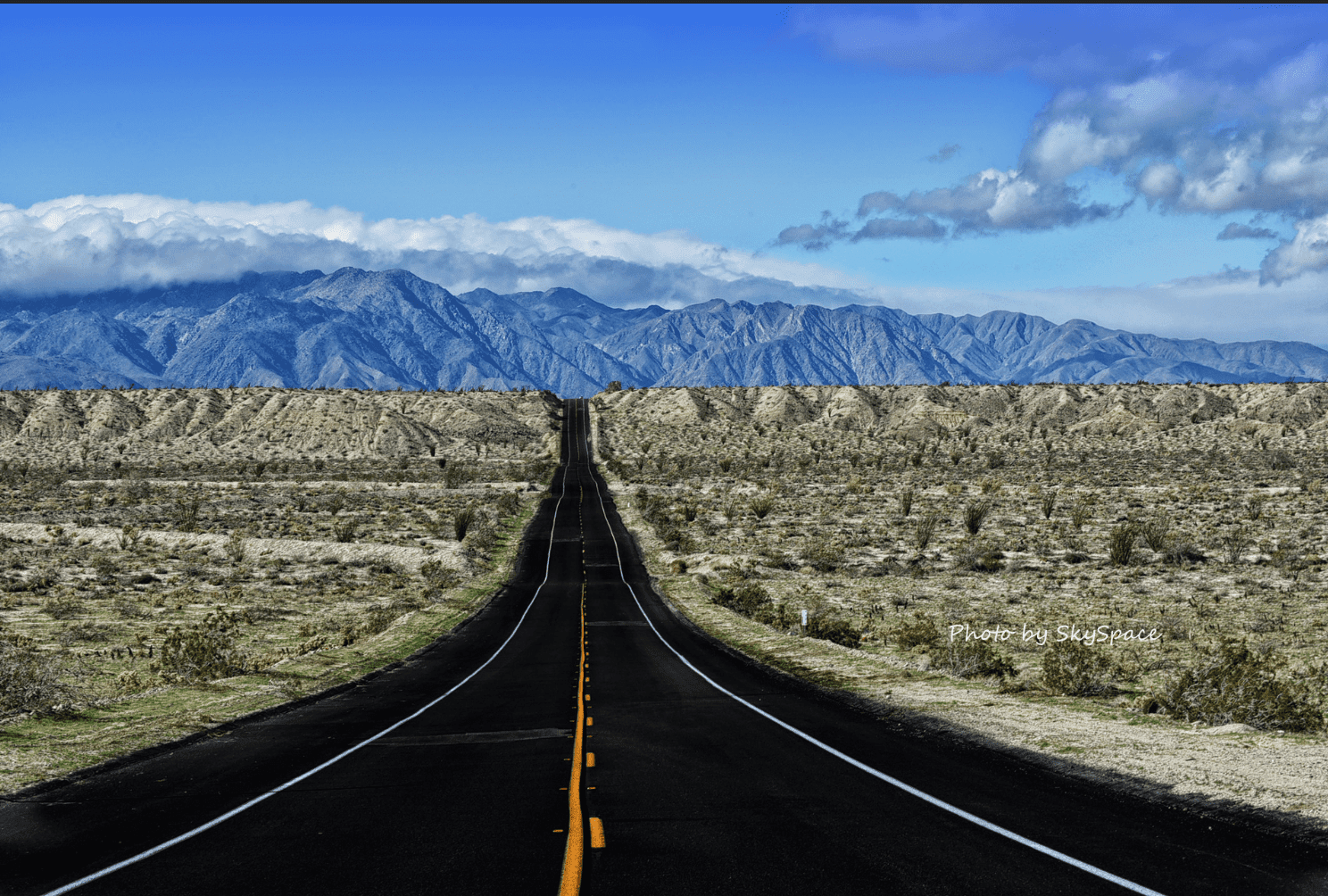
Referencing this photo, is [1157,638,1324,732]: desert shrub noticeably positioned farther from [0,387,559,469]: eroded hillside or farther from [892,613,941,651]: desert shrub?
[0,387,559,469]: eroded hillside

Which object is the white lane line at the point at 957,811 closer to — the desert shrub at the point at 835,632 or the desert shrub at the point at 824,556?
the desert shrub at the point at 835,632

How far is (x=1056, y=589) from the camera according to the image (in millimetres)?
33312

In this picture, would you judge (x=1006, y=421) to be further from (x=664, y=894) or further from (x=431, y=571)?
(x=664, y=894)

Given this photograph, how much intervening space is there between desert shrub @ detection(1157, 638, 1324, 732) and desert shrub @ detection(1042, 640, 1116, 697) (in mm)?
1822

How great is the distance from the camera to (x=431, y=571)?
1725 inches

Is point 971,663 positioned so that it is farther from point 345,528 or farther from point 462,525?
point 345,528

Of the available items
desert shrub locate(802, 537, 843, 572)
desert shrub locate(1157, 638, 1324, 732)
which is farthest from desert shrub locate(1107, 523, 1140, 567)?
desert shrub locate(1157, 638, 1324, 732)

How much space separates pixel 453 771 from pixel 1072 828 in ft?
26.1

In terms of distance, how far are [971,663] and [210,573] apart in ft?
114

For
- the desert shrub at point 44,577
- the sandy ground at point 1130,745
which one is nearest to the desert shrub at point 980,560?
the sandy ground at point 1130,745

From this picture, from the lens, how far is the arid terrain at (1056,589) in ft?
46.4

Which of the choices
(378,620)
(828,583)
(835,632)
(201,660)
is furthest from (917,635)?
(201,660)

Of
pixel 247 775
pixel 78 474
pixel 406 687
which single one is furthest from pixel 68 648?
pixel 78 474

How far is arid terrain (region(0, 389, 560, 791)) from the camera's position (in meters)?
18.4
